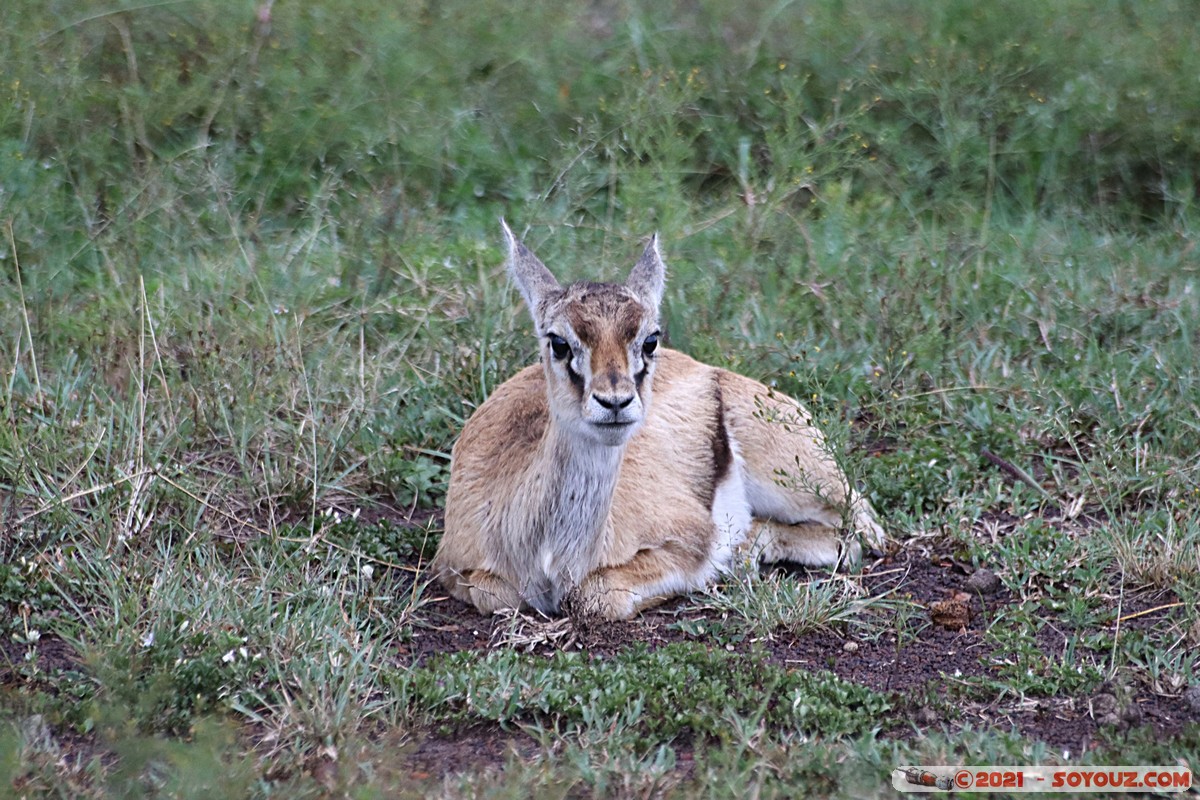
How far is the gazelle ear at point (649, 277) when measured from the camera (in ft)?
17.7

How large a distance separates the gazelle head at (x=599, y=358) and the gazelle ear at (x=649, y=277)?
0.17m

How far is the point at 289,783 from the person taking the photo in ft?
12.2

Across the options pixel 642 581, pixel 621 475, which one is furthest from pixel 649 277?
pixel 642 581

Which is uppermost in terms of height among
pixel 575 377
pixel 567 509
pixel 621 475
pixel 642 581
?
pixel 575 377

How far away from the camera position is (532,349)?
6.60m

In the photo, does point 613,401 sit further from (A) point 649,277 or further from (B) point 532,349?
(B) point 532,349

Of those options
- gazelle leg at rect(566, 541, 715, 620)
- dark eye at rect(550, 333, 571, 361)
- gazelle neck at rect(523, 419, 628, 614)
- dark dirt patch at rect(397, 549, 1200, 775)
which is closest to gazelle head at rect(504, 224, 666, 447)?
dark eye at rect(550, 333, 571, 361)

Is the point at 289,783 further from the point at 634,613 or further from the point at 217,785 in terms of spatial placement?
the point at 634,613

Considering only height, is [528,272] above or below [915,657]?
above

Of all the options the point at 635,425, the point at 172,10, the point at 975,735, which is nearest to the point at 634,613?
the point at 635,425

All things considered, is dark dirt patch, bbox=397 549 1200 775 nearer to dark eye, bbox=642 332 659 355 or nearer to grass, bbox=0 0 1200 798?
grass, bbox=0 0 1200 798

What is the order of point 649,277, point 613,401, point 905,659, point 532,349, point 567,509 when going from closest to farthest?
point 613,401, point 905,659, point 567,509, point 649,277, point 532,349

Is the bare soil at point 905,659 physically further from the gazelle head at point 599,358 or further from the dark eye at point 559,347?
the dark eye at point 559,347

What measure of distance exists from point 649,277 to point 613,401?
94cm
